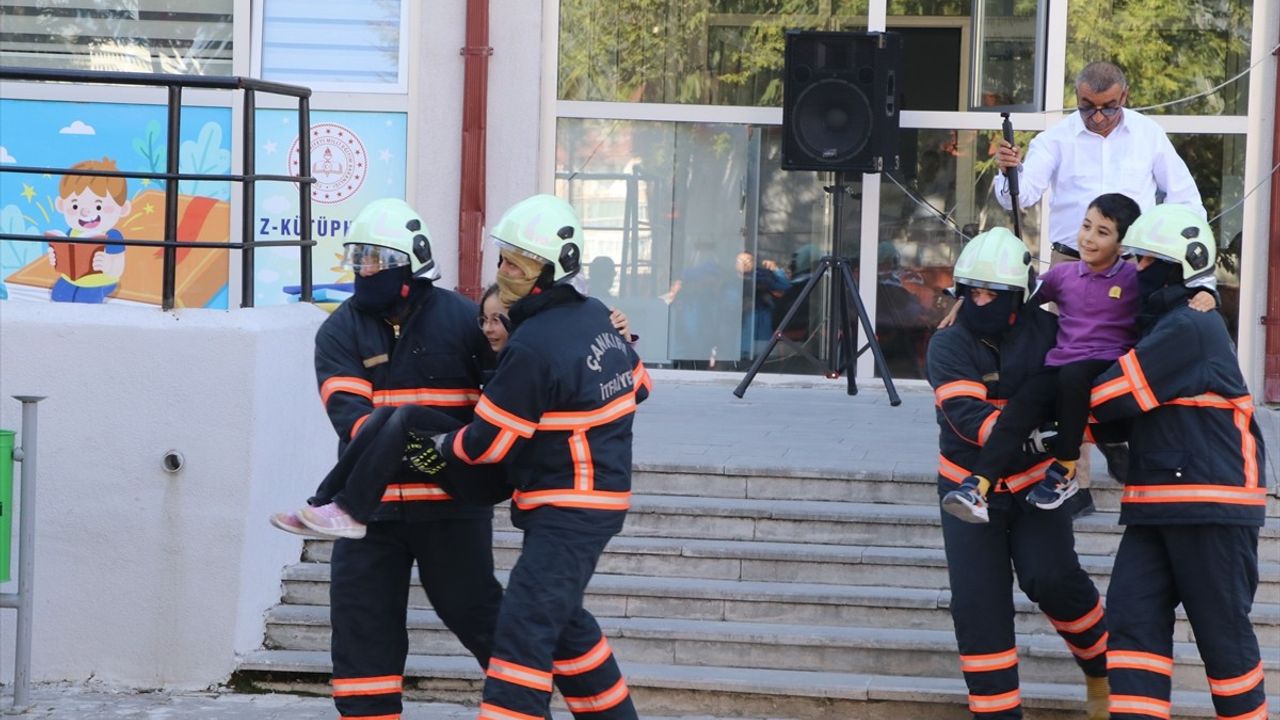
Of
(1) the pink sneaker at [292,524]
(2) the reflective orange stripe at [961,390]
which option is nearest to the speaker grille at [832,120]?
(2) the reflective orange stripe at [961,390]

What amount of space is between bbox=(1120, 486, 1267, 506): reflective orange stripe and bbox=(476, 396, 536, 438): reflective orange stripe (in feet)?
6.40

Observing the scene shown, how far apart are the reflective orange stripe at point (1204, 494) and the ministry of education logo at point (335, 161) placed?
703 cm

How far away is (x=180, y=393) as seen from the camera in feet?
21.8

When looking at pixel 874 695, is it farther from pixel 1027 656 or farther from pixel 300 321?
pixel 300 321

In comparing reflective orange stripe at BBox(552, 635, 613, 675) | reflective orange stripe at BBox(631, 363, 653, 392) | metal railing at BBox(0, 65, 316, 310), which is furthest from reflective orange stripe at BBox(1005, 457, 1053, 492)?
metal railing at BBox(0, 65, 316, 310)

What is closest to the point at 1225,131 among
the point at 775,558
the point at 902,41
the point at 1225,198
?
the point at 1225,198

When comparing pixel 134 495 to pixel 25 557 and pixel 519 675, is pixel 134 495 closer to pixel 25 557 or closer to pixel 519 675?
pixel 25 557

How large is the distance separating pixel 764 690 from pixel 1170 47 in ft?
21.0

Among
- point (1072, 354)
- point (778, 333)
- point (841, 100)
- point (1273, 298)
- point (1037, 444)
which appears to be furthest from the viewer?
point (1273, 298)

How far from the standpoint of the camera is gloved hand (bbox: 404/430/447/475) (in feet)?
16.7

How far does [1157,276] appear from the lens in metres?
5.40

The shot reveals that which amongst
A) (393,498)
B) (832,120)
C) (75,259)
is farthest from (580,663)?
(75,259)

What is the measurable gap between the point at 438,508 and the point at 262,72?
6.74 m

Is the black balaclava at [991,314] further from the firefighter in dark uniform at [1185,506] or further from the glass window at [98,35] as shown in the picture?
the glass window at [98,35]
